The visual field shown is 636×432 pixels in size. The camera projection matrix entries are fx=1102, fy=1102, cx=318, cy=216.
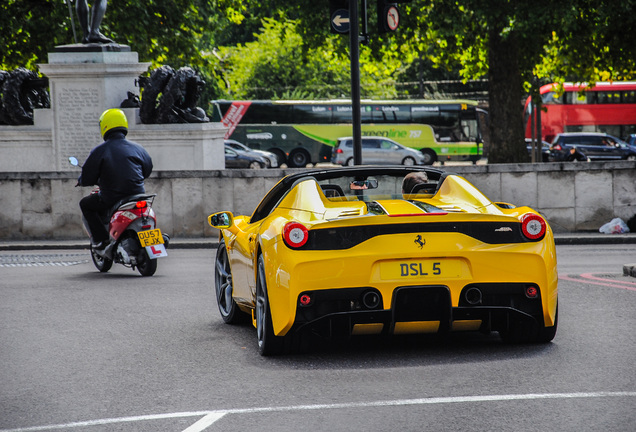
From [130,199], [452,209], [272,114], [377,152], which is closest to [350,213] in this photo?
[452,209]

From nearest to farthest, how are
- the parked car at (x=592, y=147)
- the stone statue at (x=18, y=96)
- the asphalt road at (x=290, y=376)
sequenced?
the asphalt road at (x=290, y=376) → the stone statue at (x=18, y=96) → the parked car at (x=592, y=147)

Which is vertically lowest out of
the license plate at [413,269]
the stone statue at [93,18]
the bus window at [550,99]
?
the license plate at [413,269]

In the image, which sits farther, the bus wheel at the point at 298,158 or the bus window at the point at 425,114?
the bus wheel at the point at 298,158

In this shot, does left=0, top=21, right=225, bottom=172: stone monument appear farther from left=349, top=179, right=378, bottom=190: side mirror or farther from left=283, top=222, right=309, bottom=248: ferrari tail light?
left=283, top=222, right=309, bottom=248: ferrari tail light

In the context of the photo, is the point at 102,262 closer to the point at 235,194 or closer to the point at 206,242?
the point at 206,242

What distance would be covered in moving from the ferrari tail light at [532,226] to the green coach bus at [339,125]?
51.8 meters

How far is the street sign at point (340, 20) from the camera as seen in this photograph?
1569 centimetres

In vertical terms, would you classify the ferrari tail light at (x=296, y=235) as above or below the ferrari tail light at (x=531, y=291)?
above

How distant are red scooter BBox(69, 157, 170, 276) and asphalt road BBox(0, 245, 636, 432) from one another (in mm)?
2213

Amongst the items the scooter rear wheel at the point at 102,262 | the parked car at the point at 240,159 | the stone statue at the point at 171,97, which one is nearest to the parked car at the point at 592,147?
the parked car at the point at 240,159

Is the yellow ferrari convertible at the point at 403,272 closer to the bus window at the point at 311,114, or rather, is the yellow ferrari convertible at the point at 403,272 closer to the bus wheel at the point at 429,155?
Answer: the bus wheel at the point at 429,155

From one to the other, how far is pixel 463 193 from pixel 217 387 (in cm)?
227

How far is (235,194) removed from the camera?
1798 cm

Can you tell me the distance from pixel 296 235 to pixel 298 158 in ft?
173
